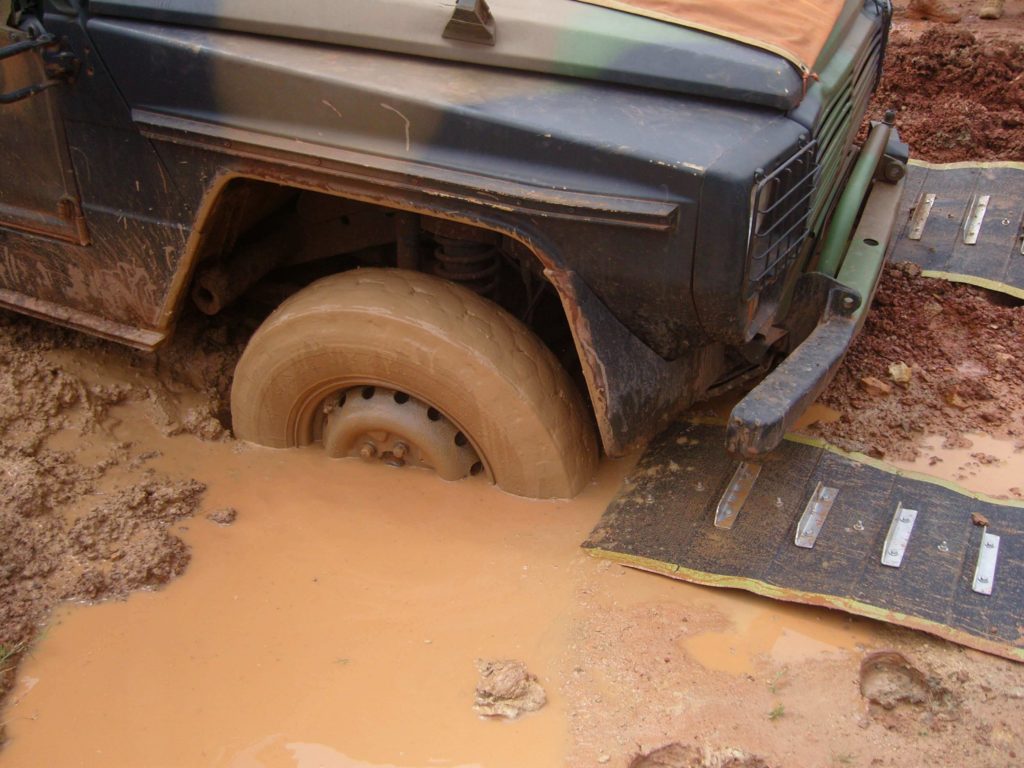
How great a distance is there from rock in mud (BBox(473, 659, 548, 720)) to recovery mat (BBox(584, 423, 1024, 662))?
0.48 meters

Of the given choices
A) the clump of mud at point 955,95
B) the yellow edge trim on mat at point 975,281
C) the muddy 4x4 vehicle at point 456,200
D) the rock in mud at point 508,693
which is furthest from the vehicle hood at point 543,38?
the clump of mud at point 955,95

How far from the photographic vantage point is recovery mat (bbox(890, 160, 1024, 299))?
3771 millimetres

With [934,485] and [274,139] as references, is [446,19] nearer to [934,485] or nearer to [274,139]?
[274,139]

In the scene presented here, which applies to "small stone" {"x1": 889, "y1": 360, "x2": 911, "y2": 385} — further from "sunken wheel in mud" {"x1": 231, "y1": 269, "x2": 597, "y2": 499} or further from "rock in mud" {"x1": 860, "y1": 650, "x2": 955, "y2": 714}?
"rock in mud" {"x1": 860, "y1": 650, "x2": 955, "y2": 714}

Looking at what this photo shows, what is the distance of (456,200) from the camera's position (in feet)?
7.56

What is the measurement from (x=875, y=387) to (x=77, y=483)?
8.27ft

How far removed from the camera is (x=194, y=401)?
325 centimetres

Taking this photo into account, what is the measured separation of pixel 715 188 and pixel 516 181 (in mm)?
454

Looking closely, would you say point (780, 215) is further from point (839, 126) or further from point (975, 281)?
point (975, 281)

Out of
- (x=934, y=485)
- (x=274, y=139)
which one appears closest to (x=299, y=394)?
(x=274, y=139)

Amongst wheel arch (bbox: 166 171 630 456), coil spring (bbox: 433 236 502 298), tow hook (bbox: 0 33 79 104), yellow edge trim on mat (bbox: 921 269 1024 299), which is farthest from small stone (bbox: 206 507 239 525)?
yellow edge trim on mat (bbox: 921 269 1024 299)

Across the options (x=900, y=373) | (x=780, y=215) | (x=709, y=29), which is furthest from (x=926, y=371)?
(x=709, y=29)

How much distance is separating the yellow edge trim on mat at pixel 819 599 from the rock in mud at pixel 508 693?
1.50 feet

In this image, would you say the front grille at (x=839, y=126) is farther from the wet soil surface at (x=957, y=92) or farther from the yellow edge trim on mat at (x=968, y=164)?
the wet soil surface at (x=957, y=92)
